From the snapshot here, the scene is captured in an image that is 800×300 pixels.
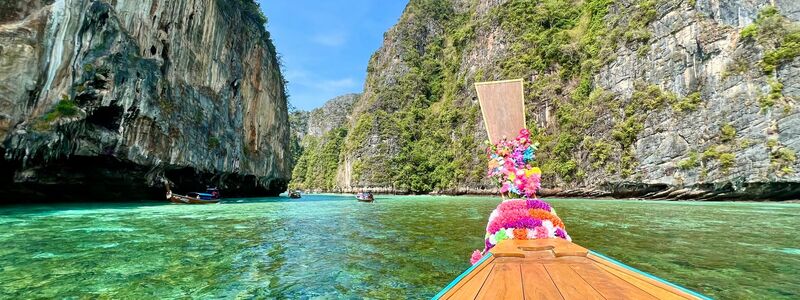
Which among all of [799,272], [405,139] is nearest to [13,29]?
[799,272]

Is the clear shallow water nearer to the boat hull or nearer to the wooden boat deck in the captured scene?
the wooden boat deck

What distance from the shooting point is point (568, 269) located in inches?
142

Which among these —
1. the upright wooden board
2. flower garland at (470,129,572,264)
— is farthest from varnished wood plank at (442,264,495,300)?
the upright wooden board

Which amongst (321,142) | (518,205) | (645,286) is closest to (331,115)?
(321,142)

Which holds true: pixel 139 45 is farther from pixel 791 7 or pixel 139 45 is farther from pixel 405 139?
pixel 405 139

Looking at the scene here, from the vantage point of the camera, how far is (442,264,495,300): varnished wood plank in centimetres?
284

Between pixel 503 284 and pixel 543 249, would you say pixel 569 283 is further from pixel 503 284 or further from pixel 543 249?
pixel 543 249

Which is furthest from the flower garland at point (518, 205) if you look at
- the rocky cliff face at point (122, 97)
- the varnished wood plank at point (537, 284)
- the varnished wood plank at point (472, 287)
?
the rocky cliff face at point (122, 97)

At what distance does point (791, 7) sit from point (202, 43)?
Answer: 168 feet

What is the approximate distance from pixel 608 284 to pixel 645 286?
26cm

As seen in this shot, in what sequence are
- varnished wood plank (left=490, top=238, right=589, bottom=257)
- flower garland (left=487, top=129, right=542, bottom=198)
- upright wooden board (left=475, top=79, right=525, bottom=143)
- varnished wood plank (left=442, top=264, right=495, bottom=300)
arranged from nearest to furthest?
varnished wood plank (left=442, top=264, right=495, bottom=300)
varnished wood plank (left=490, top=238, right=589, bottom=257)
flower garland (left=487, top=129, right=542, bottom=198)
upright wooden board (left=475, top=79, right=525, bottom=143)

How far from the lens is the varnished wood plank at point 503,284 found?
110 inches

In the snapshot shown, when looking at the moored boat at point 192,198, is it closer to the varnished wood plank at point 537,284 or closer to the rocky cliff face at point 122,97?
the rocky cliff face at point 122,97

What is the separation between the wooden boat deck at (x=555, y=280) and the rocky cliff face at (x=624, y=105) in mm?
38714
